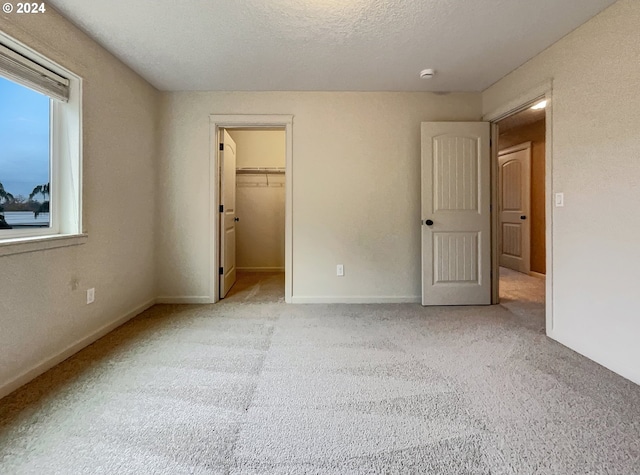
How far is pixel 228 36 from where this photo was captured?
232 centimetres

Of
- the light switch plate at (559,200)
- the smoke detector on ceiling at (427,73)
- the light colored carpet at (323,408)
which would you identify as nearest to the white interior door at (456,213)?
the smoke detector on ceiling at (427,73)

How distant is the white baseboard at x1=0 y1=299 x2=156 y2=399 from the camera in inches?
67.4

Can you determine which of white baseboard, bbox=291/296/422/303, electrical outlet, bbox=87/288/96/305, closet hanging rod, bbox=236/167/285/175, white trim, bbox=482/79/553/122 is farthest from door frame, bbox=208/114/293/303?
white trim, bbox=482/79/553/122

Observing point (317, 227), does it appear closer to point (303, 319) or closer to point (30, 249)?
point (303, 319)

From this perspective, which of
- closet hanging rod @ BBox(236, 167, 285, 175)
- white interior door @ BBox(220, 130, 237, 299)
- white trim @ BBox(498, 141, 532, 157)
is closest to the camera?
white interior door @ BBox(220, 130, 237, 299)

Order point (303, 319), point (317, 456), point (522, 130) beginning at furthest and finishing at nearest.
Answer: point (522, 130), point (303, 319), point (317, 456)

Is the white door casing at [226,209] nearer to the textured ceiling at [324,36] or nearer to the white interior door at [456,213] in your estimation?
the textured ceiling at [324,36]

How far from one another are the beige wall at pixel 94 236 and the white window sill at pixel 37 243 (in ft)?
0.14

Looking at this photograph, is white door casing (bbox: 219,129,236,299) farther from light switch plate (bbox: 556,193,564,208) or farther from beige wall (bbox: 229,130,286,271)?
light switch plate (bbox: 556,193,564,208)

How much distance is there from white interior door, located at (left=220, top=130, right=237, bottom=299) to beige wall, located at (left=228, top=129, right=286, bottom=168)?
1.36m

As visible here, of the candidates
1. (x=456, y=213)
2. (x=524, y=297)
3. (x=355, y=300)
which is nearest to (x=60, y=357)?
(x=355, y=300)

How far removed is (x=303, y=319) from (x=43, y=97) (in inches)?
101

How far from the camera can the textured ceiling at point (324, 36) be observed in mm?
2002

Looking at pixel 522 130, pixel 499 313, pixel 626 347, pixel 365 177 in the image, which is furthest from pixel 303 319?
pixel 522 130
